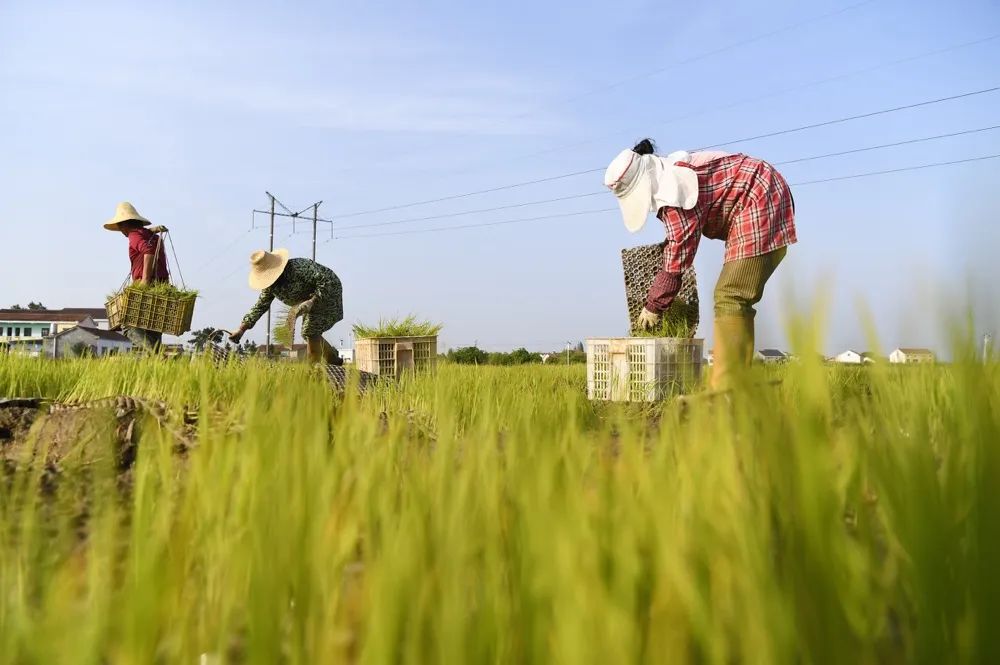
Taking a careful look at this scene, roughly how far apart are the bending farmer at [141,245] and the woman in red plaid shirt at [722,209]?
14.2 ft

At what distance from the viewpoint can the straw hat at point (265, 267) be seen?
5488mm

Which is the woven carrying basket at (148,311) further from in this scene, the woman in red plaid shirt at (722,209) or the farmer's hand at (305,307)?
the woman in red plaid shirt at (722,209)

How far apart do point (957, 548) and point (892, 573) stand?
0.05 metres

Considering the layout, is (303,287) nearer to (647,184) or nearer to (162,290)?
(162,290)

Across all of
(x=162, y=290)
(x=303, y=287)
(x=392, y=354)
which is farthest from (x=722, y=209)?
(x=162, y=290)

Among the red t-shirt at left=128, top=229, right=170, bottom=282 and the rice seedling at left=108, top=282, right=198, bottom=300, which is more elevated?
the red t-shirt at left=128, top=229, right=170, bottom=282

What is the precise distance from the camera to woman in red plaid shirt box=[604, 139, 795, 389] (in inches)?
131

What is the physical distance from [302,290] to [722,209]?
3.43 meters

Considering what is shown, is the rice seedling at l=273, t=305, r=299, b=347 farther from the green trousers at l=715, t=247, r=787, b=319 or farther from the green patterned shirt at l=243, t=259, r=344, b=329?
the green trousers at l=715, t=247, r=787, b=319

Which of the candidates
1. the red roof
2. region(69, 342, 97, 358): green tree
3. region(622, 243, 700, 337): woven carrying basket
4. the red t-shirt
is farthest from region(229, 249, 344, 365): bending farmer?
the red roof

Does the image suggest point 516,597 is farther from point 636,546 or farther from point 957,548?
point 957,548

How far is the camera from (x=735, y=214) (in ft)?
11.3

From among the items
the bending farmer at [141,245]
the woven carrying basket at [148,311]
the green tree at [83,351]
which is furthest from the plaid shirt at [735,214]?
the bending farmer at [141,245]

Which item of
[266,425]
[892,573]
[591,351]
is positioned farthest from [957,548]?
[591,351]
